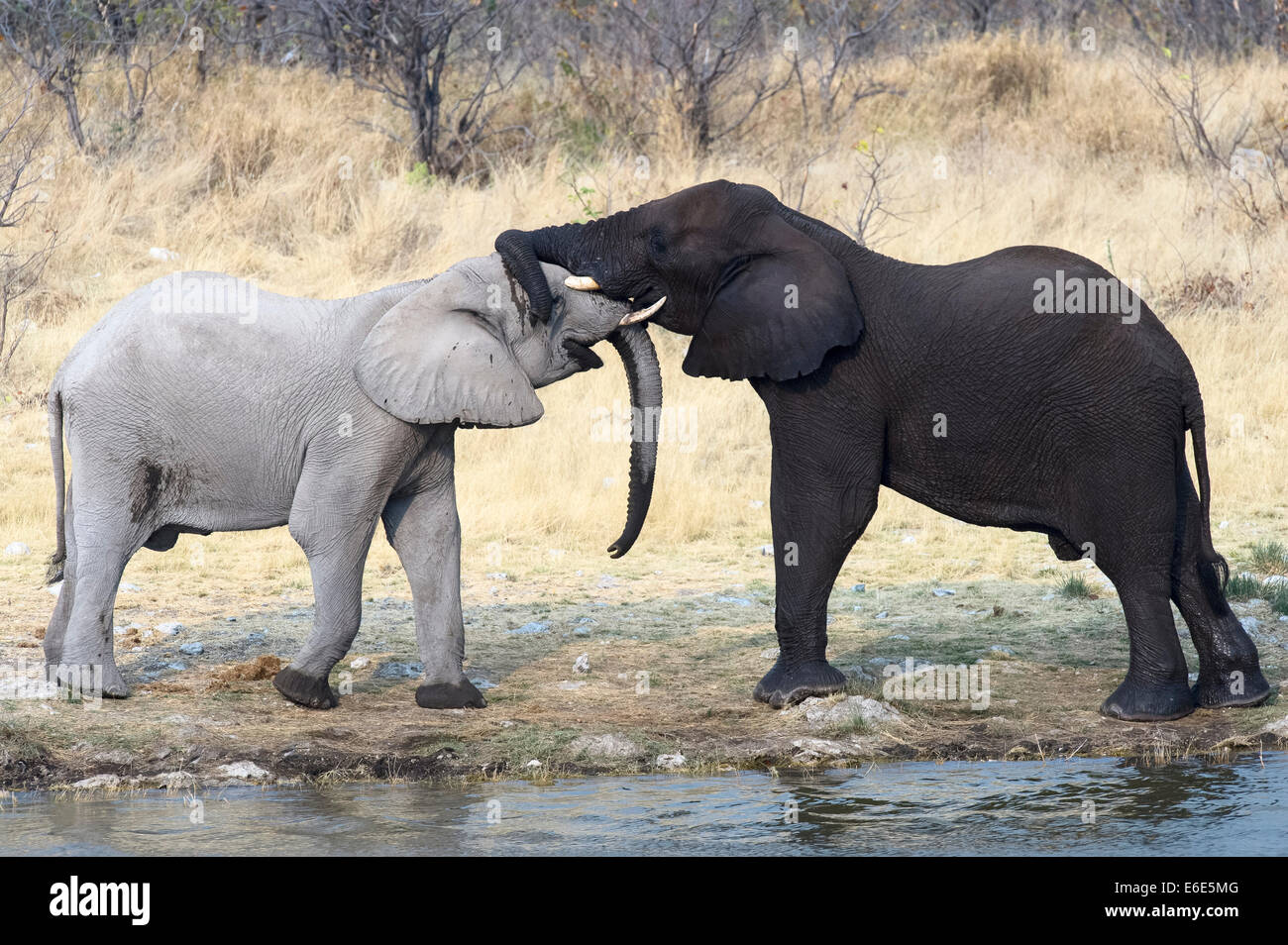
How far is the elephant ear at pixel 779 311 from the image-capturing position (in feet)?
21.4

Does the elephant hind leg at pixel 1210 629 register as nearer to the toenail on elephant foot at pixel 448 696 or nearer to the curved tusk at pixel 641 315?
the curved tusk at pixel 641 315

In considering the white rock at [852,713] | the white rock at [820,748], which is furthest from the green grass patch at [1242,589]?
the white rock at [820,748]

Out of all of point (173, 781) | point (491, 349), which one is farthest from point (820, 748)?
point (173, 781)

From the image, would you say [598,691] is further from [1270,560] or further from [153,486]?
[1270,560]

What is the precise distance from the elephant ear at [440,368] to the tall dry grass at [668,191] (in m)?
3.20

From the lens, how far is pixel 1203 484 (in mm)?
6598

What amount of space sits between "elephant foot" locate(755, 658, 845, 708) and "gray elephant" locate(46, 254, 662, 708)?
3.41 feet

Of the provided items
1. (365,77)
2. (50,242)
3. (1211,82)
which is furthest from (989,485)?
(1211,82)

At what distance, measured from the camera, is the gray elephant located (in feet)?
21.8

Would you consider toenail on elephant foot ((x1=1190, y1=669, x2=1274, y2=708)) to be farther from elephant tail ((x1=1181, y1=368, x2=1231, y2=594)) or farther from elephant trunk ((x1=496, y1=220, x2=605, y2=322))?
elephant trunk ((x1=496, y1=220, x2=605, y2=322))

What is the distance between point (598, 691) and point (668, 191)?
883cm

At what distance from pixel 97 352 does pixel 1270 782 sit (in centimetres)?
459

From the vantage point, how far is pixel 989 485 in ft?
22.0
